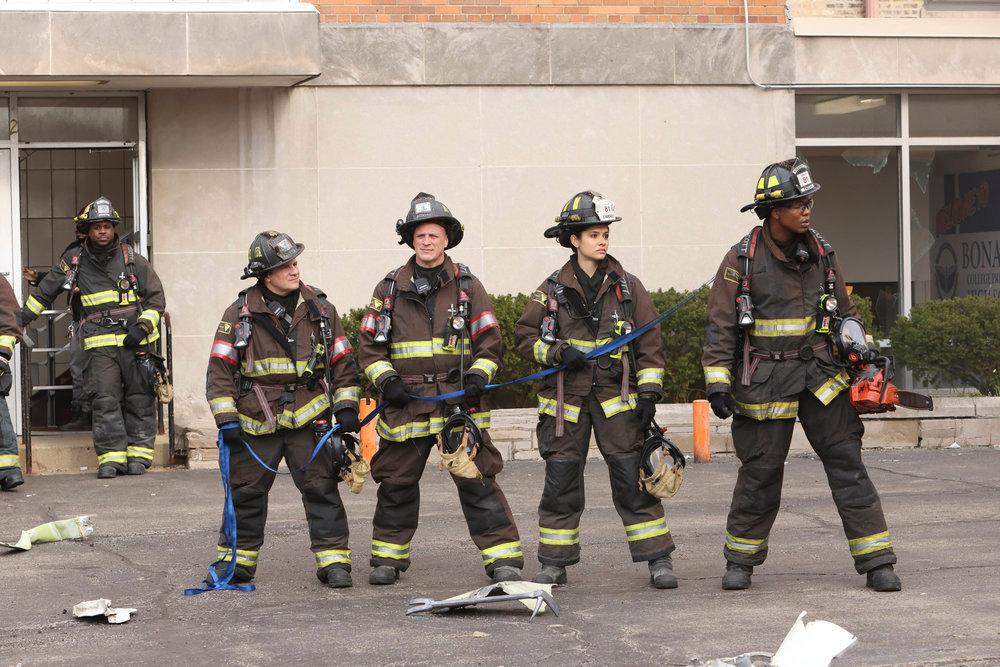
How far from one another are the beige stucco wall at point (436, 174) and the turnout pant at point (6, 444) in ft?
6.64

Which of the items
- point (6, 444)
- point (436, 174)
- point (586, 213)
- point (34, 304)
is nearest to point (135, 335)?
point (34, 304)

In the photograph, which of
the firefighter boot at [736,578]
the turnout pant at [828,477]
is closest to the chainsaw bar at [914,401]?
the turnout pant at [828,477]

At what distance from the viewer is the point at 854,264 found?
1465cm

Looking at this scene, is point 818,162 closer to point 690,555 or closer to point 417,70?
point 417,70

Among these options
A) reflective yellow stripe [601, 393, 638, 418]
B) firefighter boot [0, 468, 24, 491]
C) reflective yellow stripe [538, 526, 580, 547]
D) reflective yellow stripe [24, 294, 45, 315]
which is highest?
reflective yellow stripe [24, 294, 45, 315]

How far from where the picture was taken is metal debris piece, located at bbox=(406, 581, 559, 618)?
6473 mm

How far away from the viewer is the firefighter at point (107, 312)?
38.5 feet

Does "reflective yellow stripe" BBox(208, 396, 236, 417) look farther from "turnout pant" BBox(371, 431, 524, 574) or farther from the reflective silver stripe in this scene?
the reflective silver stripe

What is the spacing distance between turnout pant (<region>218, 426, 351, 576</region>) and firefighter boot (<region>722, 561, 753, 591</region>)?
1.97m

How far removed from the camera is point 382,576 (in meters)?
7.34

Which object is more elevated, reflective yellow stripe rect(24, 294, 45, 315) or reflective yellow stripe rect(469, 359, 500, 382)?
reflective yellow stripe rect(24, 294, 45, 315)

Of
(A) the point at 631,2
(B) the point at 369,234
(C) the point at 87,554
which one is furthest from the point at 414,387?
(A) the point at 631,2

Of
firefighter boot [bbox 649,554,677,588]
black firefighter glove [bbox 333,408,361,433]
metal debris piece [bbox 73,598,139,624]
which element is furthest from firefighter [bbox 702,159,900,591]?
metal debris piece [bbox 73,598,139,624]

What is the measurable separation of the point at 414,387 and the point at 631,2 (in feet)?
24.4
